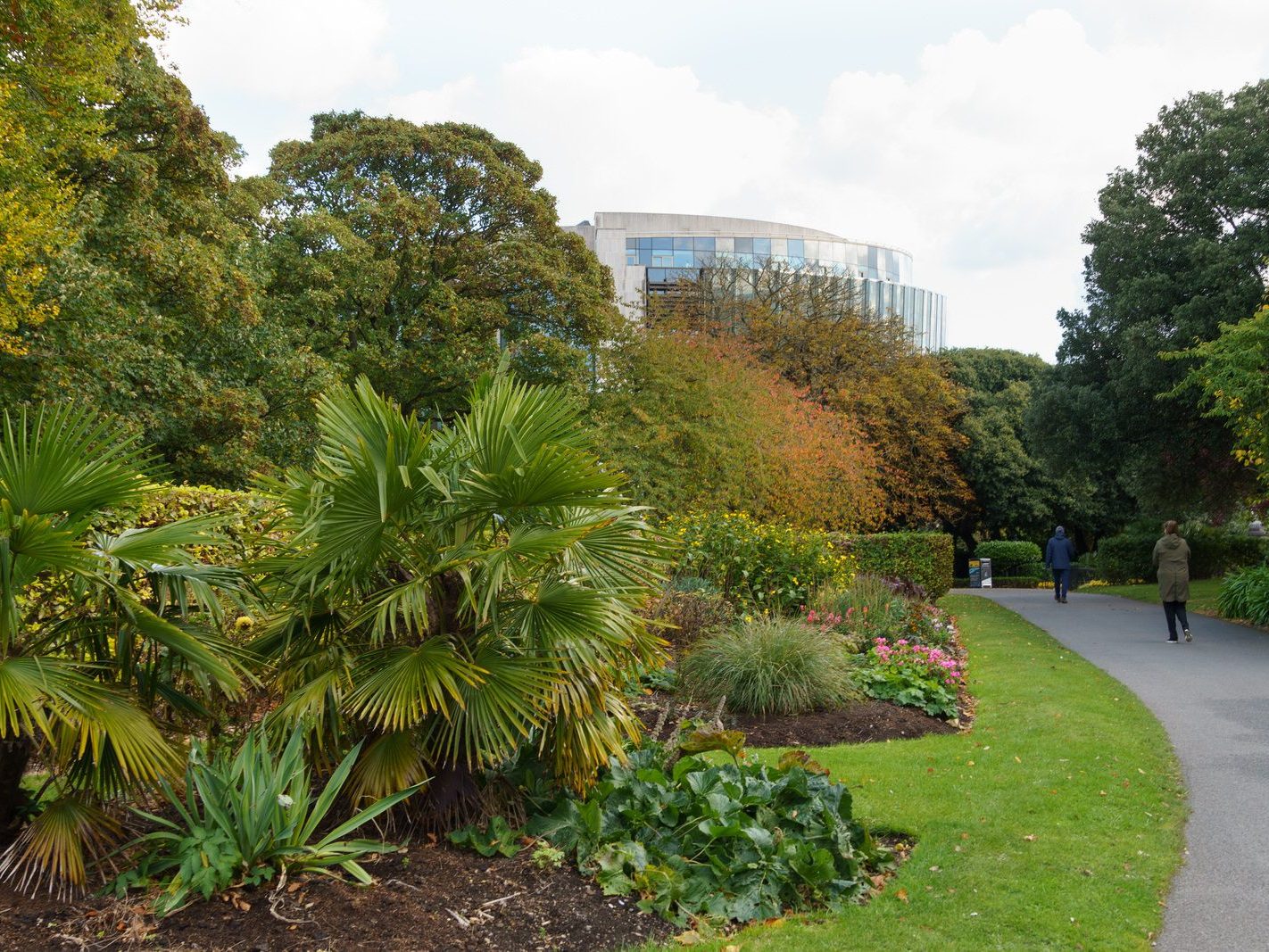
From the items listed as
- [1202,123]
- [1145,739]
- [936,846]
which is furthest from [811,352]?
[936,846]

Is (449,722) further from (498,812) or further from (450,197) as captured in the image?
(450,197)

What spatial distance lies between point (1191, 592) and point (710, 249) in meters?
40.3

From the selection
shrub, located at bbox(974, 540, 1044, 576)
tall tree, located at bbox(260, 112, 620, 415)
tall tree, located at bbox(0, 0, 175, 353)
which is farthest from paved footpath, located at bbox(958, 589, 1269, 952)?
shrub, located at bbox(974, 540, 1044, 576)

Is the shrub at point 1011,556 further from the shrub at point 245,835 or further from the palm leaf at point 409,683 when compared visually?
the shrub at point 245,835

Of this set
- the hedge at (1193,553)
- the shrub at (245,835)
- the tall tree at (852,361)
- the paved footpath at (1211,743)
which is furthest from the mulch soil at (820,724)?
the tall tree at (852,361)

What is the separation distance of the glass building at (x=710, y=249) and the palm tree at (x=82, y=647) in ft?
167

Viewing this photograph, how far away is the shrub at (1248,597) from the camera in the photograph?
17.0m

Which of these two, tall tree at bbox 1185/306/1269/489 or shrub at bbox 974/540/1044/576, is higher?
tall tree at bbox 1185/306/1269/489

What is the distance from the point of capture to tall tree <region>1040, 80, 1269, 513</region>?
21.8 m

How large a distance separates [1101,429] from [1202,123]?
7.28m

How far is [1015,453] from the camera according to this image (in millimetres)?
40562

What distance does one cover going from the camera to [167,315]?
15602mm

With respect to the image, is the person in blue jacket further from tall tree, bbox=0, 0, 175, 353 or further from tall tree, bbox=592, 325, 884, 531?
tall tree, bbox=0, 0, 175, 353

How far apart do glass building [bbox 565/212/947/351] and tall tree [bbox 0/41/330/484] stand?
39064 mm
